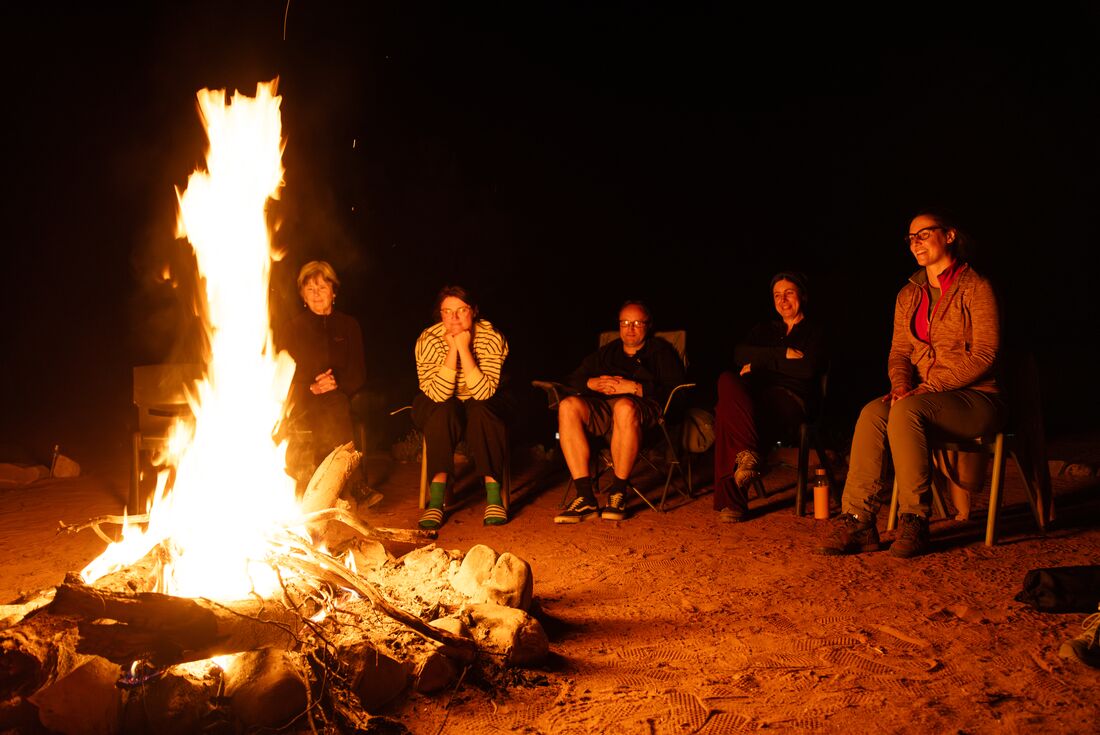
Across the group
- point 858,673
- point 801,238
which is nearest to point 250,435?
point 858,673

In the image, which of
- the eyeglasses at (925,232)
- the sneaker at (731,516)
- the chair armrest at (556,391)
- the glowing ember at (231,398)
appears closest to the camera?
the glowing ember at (231,398)

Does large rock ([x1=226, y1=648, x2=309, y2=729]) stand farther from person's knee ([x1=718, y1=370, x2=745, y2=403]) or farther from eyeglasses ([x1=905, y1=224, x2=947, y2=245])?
eyeglasses ([x1=905, y1=224, x2=947, y2=245])

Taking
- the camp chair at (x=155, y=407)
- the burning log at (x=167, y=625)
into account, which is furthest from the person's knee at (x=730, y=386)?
the camp chair at (x=155, y=407)

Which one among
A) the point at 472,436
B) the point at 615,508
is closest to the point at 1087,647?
the point at 615,508

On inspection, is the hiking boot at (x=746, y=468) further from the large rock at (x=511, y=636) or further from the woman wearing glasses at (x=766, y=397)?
the large rock at (x=511, y=636)

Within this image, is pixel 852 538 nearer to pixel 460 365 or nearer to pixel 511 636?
pixel 511 636

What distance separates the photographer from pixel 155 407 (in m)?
4.89

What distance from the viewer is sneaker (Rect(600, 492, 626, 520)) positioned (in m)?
4.55

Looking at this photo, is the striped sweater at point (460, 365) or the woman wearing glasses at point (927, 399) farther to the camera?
the striped sweater at point (460, 365)

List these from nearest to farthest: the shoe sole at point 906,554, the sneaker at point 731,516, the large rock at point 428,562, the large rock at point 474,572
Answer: the large rock at point 474,572 → the large rock at point 428,562 → the shoe sole at point 906,554 → the sneaker at point 731,516

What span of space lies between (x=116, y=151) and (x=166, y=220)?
963 millimetres

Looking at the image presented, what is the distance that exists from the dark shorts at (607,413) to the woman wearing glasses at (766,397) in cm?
39

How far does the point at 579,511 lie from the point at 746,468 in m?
1.02

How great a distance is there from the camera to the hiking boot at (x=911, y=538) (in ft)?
11.7
